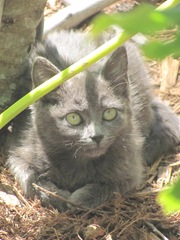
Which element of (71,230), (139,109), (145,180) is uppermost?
(139,109)

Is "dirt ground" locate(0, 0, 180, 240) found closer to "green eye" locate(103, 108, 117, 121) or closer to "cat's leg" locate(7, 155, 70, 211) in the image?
"cat's leg" locate(7, 155, 70, 211)

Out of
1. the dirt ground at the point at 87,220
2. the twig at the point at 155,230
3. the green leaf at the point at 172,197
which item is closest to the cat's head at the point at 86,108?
the dirt ground at the point at 87,220

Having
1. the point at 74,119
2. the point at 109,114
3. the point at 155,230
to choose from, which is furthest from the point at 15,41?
the point at 155,230

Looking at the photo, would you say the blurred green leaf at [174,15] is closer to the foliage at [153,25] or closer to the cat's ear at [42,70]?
the foliage at [153,25]

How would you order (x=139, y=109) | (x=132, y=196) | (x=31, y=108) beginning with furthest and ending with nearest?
1. (x=139, y=109)
2. (x=132, y=196)
3. (x=31, y=108)

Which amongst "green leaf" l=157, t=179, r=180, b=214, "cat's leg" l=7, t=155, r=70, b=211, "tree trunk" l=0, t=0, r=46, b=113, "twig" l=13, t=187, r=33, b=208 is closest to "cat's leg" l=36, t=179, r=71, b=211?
"cat's leg" l=7, t=155, r=70, b=211

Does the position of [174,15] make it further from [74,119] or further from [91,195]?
[91,195]

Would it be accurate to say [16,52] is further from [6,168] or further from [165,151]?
[165,151]

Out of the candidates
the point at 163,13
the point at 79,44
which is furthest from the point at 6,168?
the point at 163,13
